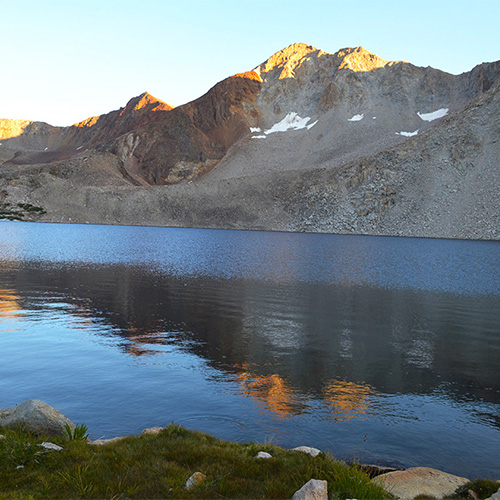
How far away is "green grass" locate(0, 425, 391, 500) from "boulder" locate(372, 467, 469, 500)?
1291mm

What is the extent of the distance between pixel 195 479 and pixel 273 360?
1214 cm

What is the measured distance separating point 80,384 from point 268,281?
2979 cm

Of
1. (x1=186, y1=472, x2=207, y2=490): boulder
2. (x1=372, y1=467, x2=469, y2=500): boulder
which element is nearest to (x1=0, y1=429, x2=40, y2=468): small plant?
(x1=186, y1=472, x2=207, y2=490): boulder

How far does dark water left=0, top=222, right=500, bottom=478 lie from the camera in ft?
44.8

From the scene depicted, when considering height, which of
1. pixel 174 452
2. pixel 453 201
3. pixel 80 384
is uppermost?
pixel 453 201

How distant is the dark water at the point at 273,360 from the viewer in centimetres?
1364

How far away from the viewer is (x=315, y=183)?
167m

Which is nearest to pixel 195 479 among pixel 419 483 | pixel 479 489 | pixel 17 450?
pixel 17 450

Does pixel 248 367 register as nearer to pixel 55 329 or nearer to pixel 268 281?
pixel 55 329

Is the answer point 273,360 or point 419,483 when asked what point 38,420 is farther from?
point 273,360

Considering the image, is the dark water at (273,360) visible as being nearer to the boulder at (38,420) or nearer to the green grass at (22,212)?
the boulder at (38,420)

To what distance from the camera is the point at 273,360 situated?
20.4 metres

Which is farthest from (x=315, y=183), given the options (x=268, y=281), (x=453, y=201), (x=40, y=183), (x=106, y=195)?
(x=268, y=281)

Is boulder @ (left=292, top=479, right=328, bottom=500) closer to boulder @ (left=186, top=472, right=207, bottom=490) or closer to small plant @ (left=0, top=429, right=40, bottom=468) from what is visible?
boulder @ (left=186, top=472, right=207, bottom=490)
